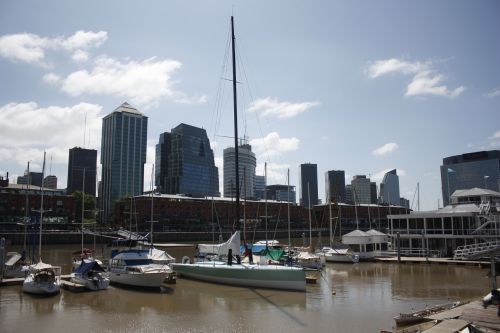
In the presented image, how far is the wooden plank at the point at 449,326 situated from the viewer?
1689cm

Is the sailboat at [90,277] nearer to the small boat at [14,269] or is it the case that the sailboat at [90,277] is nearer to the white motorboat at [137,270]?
the white motorboat at [137,270]

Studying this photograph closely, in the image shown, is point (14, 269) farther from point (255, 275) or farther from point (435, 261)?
point (435, 261)

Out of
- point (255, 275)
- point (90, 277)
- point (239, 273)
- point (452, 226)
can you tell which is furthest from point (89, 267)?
point (452, 226)

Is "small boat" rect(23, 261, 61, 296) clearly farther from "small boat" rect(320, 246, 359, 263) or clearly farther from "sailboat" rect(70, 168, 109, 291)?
"small boat" rect(320, 246, 359, 263)

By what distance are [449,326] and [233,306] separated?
14.4 m

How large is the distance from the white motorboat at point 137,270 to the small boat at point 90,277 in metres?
1.36

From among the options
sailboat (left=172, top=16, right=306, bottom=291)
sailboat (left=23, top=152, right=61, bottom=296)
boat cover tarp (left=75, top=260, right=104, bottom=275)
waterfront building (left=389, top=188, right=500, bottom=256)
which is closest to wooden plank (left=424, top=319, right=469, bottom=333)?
sailboat (left=172, top=16, right=306, bottom=291)

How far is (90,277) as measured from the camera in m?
35.0

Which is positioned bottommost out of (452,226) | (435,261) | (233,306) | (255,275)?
(233,306)

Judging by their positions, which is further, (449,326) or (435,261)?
(435,261)

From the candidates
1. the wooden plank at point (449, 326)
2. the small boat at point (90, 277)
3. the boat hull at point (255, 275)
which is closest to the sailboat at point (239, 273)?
the boat hull at point (255, 275)

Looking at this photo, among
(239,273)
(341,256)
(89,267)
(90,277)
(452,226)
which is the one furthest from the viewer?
(341,256)

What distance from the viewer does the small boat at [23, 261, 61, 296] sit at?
104 ft

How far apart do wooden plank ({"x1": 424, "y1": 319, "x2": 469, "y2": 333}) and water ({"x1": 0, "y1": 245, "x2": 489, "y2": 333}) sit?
4253mm
